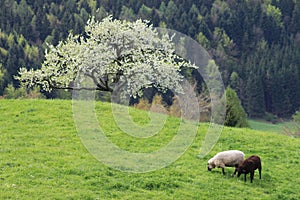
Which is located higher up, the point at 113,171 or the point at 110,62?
the point at 110,62

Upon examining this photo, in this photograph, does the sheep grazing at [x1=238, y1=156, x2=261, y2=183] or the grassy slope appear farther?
the sheep grazing at [x1=238, y1=156, x2=261, y2=183]

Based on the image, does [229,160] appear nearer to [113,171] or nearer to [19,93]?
[113,171]

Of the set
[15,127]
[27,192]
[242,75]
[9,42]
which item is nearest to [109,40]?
[15,127]

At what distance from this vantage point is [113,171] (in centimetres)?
2216

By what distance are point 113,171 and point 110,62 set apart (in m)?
17.2

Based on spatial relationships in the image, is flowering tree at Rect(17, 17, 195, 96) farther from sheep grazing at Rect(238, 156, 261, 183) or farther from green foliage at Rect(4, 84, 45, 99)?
green foliage at Rect(4, 84, 45, 99)

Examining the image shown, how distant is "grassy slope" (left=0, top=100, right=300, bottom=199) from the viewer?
65.1ft

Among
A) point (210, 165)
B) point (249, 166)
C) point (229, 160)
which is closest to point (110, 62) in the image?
point (210, 165)

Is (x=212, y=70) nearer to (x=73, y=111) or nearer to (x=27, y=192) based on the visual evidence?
(x=73, y=111)

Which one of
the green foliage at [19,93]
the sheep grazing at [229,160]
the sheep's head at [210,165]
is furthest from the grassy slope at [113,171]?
the green foliage at [19,93]

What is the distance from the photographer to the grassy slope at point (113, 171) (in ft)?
65.1

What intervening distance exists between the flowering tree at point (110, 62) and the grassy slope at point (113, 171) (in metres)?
8.05

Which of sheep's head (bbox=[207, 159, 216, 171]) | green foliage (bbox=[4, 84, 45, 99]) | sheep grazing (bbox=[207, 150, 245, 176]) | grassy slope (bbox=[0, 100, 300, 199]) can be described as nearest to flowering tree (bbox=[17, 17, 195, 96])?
grassy slope (bbox=[0, 100, 300, 199])

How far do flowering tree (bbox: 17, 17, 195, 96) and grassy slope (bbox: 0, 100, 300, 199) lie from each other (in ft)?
26.4
